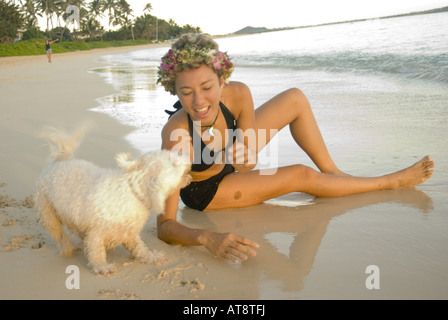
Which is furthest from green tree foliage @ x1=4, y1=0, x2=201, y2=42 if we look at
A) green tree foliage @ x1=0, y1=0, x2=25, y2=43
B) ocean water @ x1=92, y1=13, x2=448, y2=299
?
ocean water @ x1=92, y1=13, x2=448, y2=299

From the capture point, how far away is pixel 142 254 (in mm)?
2689

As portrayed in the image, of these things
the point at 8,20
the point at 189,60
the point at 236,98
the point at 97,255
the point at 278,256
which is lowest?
the point at 278,256

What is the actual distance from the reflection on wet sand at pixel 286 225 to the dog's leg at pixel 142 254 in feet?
1.46

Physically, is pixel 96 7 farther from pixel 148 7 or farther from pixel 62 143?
pixel 62 143

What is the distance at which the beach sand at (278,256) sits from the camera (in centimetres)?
231

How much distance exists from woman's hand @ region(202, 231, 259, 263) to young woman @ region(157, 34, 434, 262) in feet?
0.47

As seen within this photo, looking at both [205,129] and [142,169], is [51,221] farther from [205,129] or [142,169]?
Result: [205,129]

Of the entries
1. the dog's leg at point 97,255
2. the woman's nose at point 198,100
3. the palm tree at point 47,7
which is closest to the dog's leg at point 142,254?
the dog's leg at point 97,255

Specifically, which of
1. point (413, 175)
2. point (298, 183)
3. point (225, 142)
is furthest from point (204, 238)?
point (413, 175)

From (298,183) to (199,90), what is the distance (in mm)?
1332

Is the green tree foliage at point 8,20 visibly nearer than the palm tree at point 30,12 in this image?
Yes

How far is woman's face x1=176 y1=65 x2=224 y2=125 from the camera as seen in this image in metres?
3.17

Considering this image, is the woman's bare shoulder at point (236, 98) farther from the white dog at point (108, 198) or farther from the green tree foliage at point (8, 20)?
the green tree foliage at point (8, 20)

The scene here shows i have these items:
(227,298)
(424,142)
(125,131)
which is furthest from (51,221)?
(424,142)
